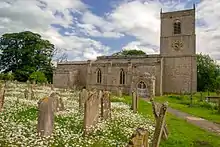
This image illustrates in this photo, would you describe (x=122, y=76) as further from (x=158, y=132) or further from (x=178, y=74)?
(x=158, y=132)

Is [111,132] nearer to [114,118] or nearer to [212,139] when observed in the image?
[114,118]

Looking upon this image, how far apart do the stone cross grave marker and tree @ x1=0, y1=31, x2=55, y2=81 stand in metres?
59.3

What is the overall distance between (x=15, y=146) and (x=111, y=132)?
364 cm

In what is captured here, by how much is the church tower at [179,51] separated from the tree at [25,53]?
3260 centimetres

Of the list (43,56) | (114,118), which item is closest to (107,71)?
(43,56)

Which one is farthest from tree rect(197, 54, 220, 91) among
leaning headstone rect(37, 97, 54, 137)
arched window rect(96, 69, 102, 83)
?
leaning headstone rect(37, 97, 54, 137)

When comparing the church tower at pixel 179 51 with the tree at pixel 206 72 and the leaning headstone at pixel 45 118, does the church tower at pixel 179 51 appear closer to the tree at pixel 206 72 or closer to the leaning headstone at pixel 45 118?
the tree at pixel 206 72

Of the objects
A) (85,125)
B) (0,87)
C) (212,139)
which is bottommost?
(212,139)

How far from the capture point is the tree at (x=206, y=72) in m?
64.1

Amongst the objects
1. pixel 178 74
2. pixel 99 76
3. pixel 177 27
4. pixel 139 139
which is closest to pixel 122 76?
pixel 99 76

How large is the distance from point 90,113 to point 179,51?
1645 inches

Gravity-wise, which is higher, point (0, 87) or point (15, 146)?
point (0, 87)

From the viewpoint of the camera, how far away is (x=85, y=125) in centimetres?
976

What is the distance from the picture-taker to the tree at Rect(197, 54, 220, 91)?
64.1 m
